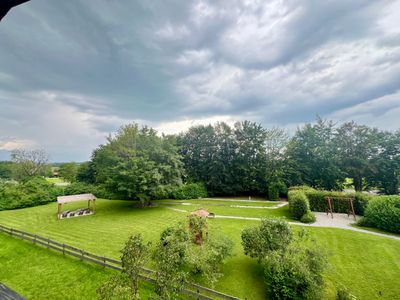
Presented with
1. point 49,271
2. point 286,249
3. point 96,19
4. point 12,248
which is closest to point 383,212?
point 286,249

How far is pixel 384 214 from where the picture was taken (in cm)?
1429

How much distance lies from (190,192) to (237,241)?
1815 centimetres

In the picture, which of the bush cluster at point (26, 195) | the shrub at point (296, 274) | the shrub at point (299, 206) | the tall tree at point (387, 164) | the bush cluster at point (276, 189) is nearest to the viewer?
the shrub at point (296, 274)

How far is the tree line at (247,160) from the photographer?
74.3 ft

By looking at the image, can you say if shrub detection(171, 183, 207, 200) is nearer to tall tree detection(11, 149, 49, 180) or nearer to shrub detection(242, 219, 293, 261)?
shrub detection(242, 219, 293, 261)

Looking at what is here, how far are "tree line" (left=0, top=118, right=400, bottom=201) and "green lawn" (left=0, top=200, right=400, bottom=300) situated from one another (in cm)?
429

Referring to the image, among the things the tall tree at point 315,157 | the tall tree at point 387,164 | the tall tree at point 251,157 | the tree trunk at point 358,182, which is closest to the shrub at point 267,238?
the tall tree at point 315,157

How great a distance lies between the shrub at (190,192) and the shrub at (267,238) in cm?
1977

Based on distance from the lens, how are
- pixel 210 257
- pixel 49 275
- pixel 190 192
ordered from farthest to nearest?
pixel 190 192, pixel 49 275, pixel 210 257

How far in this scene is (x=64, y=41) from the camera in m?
7.61

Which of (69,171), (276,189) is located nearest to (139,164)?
(276,189)

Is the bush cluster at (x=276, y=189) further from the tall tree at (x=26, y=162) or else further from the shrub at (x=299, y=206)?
the tall tree at (x=26, y=162)

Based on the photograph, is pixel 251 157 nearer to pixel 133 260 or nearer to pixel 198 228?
pixel 198 228

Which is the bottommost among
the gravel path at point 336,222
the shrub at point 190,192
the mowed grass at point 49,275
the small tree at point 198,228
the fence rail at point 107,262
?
the mowed grass at point 49,275
